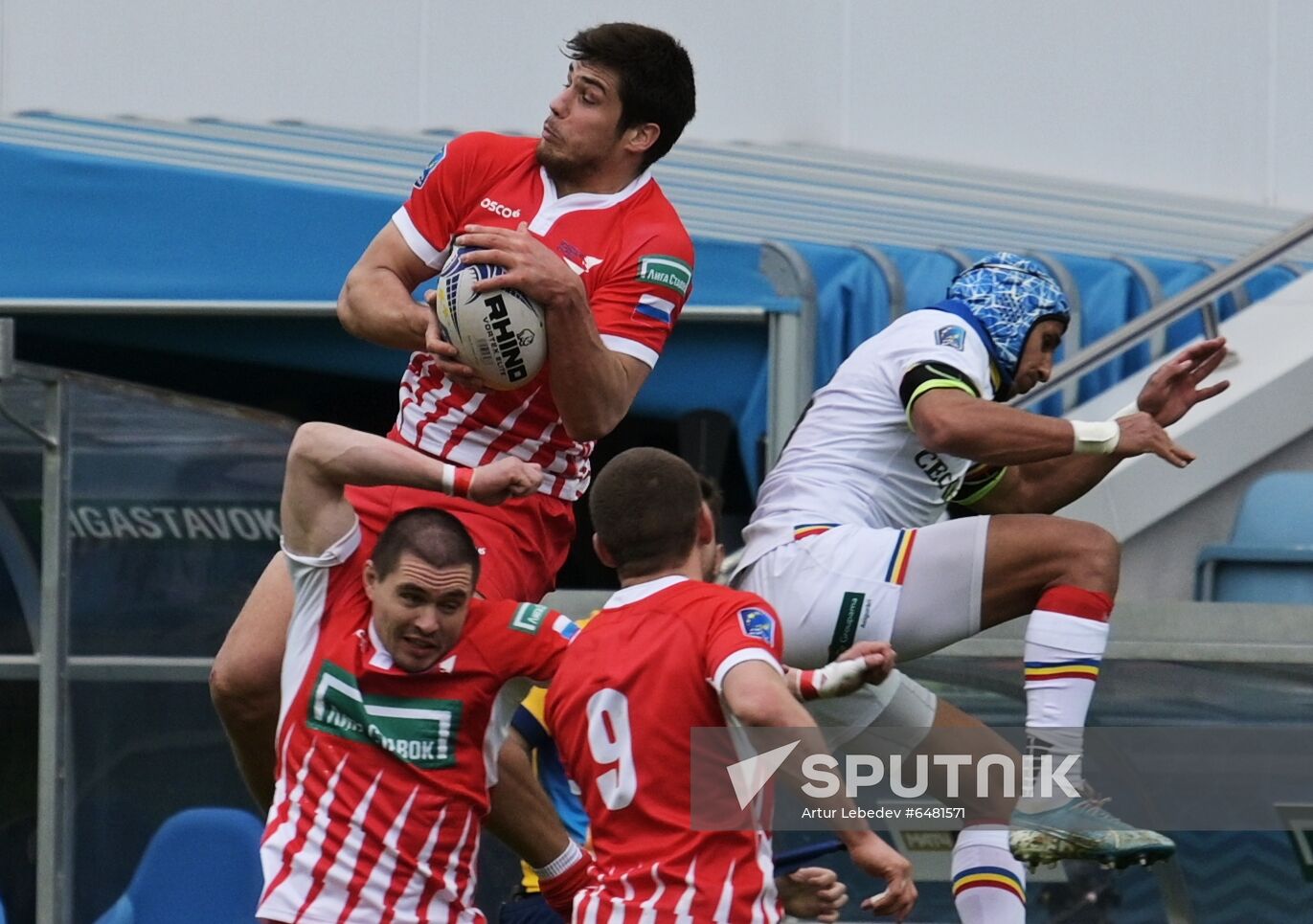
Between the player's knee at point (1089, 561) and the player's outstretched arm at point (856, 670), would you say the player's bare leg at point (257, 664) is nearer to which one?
the player's outstretched arm at point (856, 670)

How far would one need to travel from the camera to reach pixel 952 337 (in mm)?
3969

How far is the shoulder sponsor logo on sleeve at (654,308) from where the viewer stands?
3.79m

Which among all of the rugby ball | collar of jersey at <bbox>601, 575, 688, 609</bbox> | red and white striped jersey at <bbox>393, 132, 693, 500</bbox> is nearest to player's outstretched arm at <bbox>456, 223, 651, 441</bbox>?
the rugby ball

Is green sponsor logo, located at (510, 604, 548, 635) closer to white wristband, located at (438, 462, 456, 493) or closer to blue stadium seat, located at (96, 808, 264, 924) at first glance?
white wristband, located at (438, 462, 456, 493)

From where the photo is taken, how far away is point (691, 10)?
9531mm

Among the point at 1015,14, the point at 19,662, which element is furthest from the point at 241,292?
the point at 1015,14

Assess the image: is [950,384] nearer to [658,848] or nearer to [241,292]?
[658,848]

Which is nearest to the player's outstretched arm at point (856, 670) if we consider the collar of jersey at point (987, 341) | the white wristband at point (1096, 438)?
the white wristband at point (1096, 438)

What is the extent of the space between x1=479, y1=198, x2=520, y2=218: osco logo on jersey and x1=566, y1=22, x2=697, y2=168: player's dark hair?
0.25 m

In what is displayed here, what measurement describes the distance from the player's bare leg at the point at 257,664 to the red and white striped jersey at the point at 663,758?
2.14 feet

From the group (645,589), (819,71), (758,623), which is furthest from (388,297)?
(819,71)

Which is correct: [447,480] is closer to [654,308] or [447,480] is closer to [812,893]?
[654,308]

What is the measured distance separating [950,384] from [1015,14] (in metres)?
6.19

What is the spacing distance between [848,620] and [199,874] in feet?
6.01
